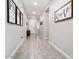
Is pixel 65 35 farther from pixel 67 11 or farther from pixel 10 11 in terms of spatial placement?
pixel 10 11

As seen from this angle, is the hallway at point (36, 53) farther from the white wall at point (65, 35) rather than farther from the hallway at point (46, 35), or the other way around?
the white wall at point (65, 35)

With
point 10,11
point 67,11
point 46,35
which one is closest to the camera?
point 10,11

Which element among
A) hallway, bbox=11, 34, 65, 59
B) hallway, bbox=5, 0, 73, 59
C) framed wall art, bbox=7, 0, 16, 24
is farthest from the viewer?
hallway, bbox=11, 34, 65, 59

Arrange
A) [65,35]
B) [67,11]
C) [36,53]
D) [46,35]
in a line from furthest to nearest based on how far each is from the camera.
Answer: [46,35] → [36,53] → [65,35] → [67,11]

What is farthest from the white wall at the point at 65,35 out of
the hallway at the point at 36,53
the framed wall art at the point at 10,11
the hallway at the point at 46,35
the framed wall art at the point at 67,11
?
the framed wall art at the point at 10,11

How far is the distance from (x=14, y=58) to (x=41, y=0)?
3976mm

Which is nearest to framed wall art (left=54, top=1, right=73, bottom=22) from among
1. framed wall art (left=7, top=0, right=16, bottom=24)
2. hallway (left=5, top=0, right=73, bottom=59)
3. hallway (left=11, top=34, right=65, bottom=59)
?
hallway (left=5, top=0, right=73, bottom=59)

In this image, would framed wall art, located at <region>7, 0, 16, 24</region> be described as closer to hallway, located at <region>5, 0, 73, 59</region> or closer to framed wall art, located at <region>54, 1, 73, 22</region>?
hallway, located at <region>5, 0, 73, 59</region>

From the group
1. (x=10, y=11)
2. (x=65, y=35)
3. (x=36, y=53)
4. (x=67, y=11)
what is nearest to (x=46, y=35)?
(x=36, y=53)

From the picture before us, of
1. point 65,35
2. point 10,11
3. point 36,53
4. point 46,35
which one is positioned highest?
point 10,11

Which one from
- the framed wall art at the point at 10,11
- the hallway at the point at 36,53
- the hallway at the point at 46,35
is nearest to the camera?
the framed wall art at the point at 10,11
